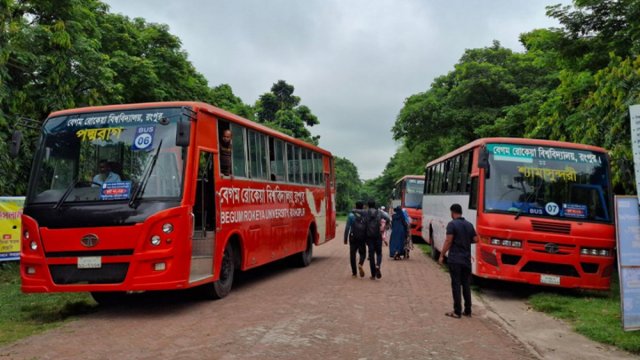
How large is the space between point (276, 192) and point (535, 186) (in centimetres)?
546

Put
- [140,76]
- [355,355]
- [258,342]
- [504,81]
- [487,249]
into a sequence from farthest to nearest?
[504,81] → [140,76] → [487,249] → [258,342] → [355,355]

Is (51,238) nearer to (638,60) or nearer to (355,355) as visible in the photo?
(355,355)

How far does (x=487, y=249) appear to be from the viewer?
1070 cm

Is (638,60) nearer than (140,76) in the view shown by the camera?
Yes

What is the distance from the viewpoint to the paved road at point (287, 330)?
6.25m

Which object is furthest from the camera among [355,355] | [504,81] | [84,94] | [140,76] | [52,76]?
[504,81]

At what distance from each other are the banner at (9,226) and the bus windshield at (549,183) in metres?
10.6

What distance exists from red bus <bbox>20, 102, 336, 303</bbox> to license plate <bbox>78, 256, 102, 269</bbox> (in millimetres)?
14

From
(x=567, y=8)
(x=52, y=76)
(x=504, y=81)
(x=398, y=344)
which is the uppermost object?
(x=504, y=81)

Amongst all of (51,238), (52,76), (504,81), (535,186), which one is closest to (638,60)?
(535,186)

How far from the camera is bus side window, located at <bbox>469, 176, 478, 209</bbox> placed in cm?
1145

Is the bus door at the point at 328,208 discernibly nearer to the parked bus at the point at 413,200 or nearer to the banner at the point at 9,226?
the parked bus at the point at 413,200

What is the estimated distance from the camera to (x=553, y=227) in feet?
34.4

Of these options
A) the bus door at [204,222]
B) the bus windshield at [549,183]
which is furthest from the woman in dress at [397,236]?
the bus door at [204,222]
